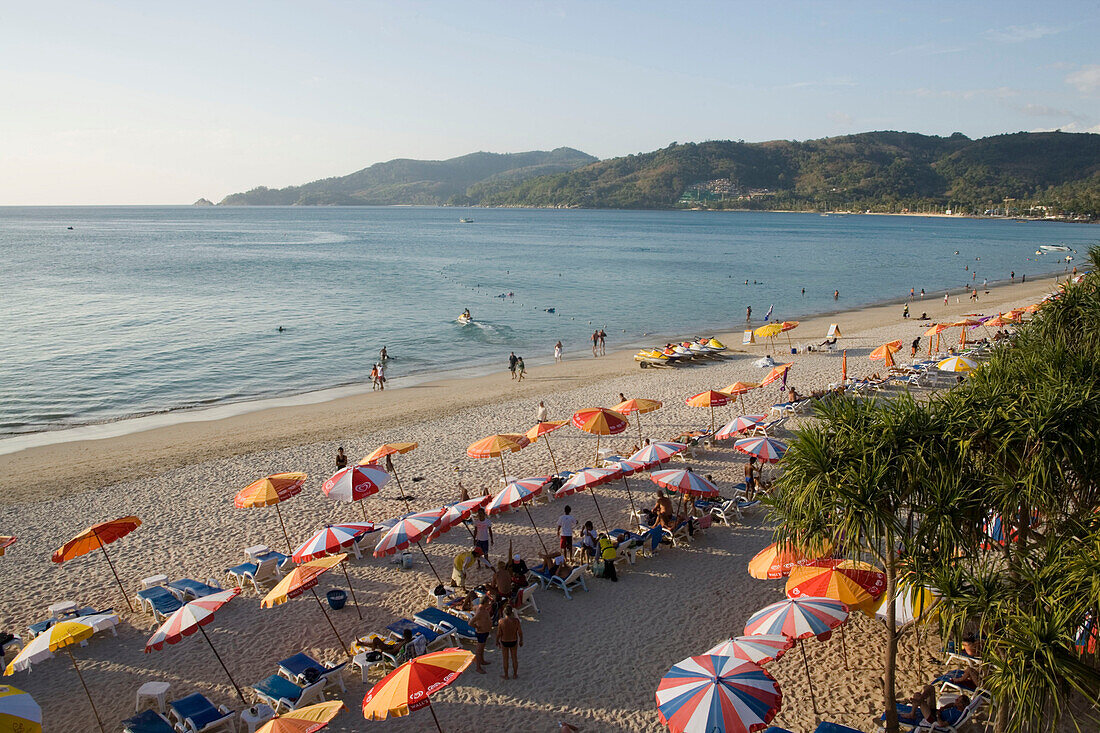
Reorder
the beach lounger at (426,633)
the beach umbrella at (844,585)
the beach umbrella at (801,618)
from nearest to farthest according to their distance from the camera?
the beach umbrella at (801,618) → the beach umbrella at (844,585) → the beach lounger at (426,633)

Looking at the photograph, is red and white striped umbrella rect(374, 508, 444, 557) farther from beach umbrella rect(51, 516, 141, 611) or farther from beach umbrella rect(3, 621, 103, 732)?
beach umbrella rect(51, 516, 141, 611)

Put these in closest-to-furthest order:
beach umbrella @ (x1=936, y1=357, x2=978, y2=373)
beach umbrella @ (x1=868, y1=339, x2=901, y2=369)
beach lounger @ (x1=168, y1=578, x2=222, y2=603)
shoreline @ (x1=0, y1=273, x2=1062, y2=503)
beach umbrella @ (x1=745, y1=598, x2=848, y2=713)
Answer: beach umbrella @ (x1=745, y1=598, x2=848, y2=713) < beach lounger @ (x1=168, y1=578, x2=222, y2=603) < shoreline @ (x1=0, y1=273, x2=1062, y2=503) < beach umbrella @ (x1=936, y1=357, x2=978, y2=373) < beach umbrella @ (x1=868, y1=339, x2=901, y2=369)

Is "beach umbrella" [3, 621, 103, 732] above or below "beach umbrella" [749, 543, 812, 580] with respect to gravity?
below

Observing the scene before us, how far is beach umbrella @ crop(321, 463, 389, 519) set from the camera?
13.1 m

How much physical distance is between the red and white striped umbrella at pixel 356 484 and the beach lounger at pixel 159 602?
2957 millimetres

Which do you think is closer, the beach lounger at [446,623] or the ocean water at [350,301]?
the beach lounger at [446,623]

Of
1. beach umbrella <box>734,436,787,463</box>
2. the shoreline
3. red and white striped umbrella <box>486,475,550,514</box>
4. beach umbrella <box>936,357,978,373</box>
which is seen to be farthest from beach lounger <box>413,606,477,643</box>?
beach umbrella <box>936,357,978,373</box>

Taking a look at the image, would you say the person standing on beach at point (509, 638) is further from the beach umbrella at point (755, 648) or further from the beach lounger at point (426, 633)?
the beach umbrella at point (755, 648)

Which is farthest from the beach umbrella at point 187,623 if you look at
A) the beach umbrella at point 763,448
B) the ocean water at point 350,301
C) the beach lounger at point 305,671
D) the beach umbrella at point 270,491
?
the ocean water at point 350,301

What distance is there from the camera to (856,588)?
8898mm

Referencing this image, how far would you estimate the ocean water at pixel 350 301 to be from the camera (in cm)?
3262

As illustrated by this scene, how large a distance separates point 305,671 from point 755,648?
5.68m

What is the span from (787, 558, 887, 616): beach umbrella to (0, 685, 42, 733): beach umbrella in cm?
875

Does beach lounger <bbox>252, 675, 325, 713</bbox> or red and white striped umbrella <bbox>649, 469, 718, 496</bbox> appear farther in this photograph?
red and white striped umbrella <bbox>649, 469, 718, 496</bbox>
